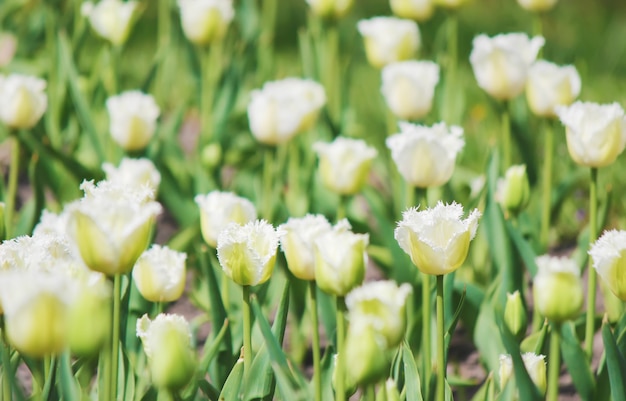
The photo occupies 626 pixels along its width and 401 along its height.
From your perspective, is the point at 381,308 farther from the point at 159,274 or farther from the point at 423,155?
the point at 423,155

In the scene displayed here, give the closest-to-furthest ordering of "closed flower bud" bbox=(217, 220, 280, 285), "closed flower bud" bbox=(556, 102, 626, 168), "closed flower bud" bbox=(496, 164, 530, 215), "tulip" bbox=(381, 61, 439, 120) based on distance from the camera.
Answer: "closed flower bud" bbox=(217, 220, 280, 285) → "closed flower bud" bbox=(556, 102, 626, 168) → "closed flower bud" bbox=(496, 164, 530, 215) → "tulip" bbox=(381, 61, 439, 120)

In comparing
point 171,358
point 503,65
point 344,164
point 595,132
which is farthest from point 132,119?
point 171,358

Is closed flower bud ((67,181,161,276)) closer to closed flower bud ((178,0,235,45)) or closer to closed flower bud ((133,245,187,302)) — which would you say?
closed flower bud ((133,245,187,302))

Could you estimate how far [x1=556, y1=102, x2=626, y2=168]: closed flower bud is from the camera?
1.63m

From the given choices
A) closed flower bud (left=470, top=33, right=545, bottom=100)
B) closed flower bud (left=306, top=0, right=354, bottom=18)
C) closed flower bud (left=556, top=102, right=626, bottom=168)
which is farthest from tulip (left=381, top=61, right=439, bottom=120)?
closed flower bud (left=556, top=102, right=626, bottom=168)

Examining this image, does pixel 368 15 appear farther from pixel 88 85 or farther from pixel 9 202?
pixel 9 202

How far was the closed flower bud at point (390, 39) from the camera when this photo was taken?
8.20ft

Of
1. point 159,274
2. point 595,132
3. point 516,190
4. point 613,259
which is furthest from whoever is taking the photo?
point 516,190

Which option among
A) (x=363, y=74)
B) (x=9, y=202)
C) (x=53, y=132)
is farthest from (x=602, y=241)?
(x=363, y=74)

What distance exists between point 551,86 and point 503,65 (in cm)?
12

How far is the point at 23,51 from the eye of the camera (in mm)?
3254

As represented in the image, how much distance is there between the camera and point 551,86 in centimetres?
203

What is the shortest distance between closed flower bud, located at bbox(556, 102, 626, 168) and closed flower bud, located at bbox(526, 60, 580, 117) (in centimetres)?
37

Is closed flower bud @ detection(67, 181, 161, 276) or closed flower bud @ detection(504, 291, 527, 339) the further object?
closed flower bud @ detection(504, 291, 527, 339)
